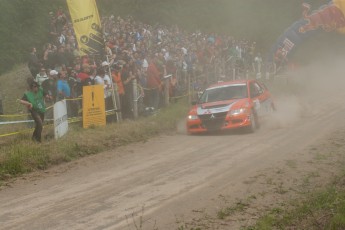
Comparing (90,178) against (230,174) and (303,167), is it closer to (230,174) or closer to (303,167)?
(230,174)

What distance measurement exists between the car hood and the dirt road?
821 millimetres

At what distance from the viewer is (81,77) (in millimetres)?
15617

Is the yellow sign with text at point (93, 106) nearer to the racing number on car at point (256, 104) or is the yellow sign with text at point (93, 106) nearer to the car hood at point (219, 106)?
the car hood at point (219, 106)

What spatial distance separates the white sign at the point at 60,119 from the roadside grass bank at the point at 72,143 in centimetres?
21

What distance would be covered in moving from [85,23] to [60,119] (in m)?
3.07

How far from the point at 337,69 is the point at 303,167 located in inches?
1073

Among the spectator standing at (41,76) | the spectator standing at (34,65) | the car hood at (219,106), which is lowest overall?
the car hood at (219,106)

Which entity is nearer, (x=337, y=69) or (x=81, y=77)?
(x=81, y=77)

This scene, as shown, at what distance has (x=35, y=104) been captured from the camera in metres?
12.6

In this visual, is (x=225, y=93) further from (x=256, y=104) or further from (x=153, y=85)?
(x=153, y=85)

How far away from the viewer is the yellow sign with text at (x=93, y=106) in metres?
14.5

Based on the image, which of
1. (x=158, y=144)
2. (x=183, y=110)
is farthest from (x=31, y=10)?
(x=158, y=144)

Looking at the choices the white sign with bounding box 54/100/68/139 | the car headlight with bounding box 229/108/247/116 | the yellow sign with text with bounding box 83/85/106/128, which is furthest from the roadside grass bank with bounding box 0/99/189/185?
the car headlight with bounding box 229/108/247/116

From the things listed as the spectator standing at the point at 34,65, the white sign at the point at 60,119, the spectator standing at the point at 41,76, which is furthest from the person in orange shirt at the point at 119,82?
the white sign at the point at 60,119
